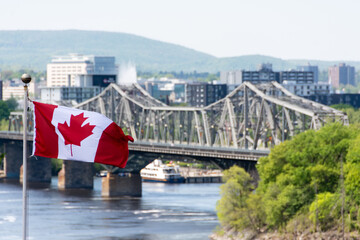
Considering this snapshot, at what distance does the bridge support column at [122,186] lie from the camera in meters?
136

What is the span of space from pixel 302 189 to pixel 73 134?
52.9 meters

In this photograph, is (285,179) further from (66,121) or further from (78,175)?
(78,175)

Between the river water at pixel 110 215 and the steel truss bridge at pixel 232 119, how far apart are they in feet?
19.5

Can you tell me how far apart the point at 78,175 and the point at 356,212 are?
254 feet

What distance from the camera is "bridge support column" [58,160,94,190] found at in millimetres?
147125

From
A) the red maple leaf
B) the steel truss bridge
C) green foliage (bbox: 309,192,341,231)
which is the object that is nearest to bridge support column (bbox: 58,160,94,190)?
the steel truss bridge

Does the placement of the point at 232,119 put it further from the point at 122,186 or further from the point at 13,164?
the point at 13,164

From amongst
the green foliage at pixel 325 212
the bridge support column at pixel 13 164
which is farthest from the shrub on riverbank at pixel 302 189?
the bridge support column at pixel 13 164

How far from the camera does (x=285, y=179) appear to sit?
80438mm

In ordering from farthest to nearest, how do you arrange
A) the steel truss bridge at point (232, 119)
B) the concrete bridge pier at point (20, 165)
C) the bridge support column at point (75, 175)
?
the concrete bridge pier at point (20, 165), the bridge support column at point (75, 175), the steel truss bridge at point (232, 119)

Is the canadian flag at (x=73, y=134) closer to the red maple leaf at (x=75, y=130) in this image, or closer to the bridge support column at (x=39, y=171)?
the red maple leaf at (x=75, y=130)

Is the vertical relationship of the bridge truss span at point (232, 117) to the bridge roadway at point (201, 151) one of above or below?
above

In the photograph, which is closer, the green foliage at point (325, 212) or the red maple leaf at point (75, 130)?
the red maple leaf at point (75, 130)

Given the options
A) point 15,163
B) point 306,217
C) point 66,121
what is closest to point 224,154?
point 306,217
